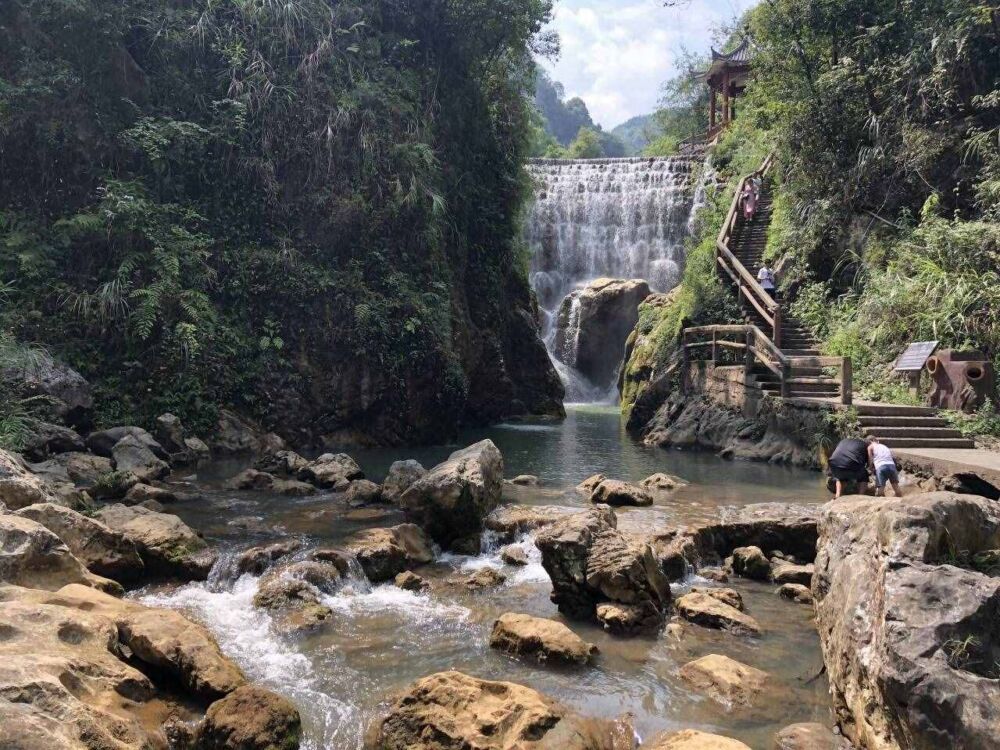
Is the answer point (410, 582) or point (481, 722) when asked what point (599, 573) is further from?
point (481, 722)

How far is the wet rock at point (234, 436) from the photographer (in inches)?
575

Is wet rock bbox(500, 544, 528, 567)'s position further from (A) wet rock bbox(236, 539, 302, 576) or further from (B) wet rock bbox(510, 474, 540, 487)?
(B) wet rock bbox(510, 474, 540, 487)

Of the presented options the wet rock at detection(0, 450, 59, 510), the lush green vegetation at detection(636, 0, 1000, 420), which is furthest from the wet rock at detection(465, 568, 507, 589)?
the lush green vegetation at detection(636, 0, 1000, 420)

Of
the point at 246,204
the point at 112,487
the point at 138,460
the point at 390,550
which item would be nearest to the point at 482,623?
the point at 390,550

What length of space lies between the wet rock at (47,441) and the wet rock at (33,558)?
618 centimetres

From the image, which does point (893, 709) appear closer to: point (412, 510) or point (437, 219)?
point (412, 510)

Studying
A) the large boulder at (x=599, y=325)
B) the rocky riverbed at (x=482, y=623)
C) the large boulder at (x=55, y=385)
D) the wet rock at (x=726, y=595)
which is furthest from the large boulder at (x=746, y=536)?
the large boulder at (x=599, y=325)

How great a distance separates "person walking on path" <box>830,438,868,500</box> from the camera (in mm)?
8914

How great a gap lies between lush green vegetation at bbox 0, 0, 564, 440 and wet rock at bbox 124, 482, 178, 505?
4.01 m

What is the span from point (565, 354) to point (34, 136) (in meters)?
19.3

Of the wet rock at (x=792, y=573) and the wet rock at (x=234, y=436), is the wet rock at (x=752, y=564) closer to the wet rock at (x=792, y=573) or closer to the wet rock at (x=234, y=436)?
the wet rock at (x=792, y=573)

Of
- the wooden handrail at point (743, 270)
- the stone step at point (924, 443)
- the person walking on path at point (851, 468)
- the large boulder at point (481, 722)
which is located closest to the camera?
the large boulder at point (481, 722)

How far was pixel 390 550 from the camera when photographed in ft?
26.0

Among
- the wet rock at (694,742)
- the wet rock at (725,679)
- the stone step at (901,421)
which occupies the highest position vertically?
the stone step at (901,421)
